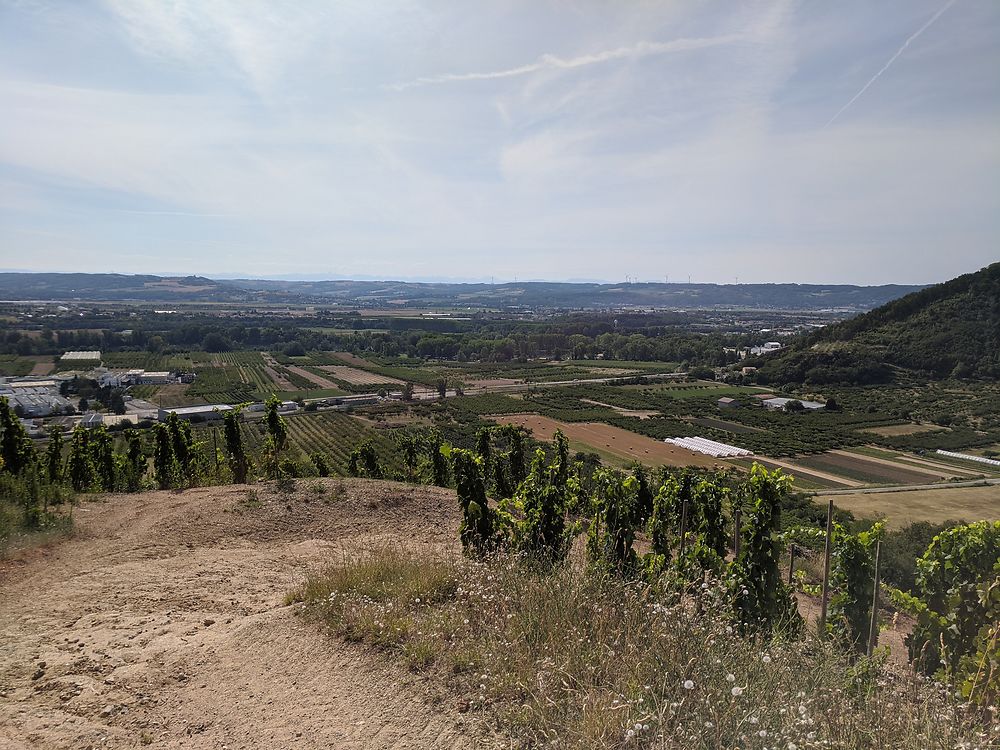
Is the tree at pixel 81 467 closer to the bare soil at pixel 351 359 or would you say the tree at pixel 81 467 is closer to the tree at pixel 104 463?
the tree at pixel 104 463

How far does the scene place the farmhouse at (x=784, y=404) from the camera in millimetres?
66294

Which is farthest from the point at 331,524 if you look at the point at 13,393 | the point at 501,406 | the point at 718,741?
the point at 13,393

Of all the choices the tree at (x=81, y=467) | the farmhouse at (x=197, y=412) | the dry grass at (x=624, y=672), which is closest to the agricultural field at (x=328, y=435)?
the farmhouse at (x=197, y=412)

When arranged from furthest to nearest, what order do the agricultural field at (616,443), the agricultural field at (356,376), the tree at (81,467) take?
the agricultural field at (356,376), the agricultural field at (616,443), the tree at (81,467)

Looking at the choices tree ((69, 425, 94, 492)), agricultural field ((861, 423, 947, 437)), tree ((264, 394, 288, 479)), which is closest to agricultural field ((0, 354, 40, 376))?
tree ((69, 425, 94, 492))

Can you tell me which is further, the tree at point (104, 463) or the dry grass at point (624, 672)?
the tree at point (104, 463)

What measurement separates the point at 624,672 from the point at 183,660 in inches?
173

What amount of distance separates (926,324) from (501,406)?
6716 centimetres

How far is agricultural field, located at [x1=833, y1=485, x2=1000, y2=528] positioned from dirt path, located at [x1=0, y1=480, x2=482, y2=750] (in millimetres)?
26953

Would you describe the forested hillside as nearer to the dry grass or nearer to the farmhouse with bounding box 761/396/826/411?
the farmhouse with bounding box 761/396/826/411

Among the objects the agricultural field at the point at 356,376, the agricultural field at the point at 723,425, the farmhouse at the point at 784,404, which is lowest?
the agricultural field at the point at 723,425

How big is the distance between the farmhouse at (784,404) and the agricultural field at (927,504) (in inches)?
1442

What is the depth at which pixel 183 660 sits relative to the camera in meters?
5.15

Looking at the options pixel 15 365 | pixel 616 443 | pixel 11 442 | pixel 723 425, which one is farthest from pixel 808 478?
pixel 15 365
